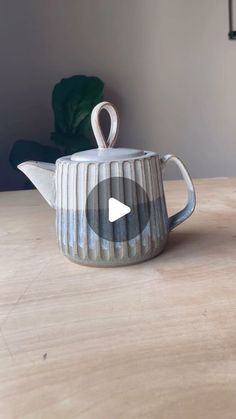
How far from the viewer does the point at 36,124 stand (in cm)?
158

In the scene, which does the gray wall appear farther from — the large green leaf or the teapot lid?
the teapot lid

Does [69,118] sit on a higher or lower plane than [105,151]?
lower

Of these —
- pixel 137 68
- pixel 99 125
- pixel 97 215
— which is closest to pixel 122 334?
pixel 97 215

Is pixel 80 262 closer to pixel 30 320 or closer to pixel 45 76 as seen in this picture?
pixel 30 320

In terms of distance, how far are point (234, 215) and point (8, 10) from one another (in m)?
1.29

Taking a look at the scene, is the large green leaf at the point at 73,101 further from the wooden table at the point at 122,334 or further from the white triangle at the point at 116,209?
the white triangle at the point at 116,209

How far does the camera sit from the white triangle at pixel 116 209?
16.0 inches

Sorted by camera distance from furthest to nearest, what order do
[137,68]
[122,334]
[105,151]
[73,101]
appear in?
[137,68] → [73,101] → [105,151] → [122,334]

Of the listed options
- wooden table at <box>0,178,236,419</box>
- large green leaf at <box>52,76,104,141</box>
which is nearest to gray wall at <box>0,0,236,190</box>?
large green leaf at <box>52,76,104,141</box>
